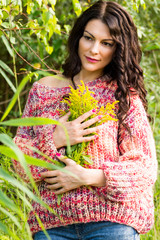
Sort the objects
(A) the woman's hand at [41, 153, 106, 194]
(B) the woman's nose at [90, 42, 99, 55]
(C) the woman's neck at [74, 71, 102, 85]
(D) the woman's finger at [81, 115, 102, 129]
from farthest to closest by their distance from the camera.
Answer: (C) the woman's neck at [74, 71, 102, 85], (B) the woman's nose at [90, 42, 99, 55], (D) the woman's finger at [81, 115, 102, 129], (A) the woman's hand at [41, 153, 106, 194]

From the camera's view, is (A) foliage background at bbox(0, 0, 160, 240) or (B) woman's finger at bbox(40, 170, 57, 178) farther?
(A) foliage background at bbox(0, 0, 160, 240)

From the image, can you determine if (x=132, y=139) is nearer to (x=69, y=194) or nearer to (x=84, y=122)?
→ (x=84, y=122)

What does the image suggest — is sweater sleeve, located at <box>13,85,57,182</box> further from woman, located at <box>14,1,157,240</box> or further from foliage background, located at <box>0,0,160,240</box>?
foliage background, located at <box>0,0,160,240</box>

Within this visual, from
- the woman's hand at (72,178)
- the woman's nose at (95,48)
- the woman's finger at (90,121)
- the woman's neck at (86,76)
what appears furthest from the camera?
the woman's neck at (86,76)

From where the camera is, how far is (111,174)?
5.75 ft

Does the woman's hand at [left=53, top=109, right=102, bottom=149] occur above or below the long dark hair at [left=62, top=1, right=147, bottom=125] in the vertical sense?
below

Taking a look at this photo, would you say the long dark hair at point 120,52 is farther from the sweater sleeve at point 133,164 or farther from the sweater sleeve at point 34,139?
the sweater sleeve at point 34,139

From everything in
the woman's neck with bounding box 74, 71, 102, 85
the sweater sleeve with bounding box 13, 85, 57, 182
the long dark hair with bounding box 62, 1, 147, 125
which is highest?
the long dark hair with bounding box 62, 1, 147, 125

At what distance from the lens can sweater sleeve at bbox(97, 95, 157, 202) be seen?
1.75 meters

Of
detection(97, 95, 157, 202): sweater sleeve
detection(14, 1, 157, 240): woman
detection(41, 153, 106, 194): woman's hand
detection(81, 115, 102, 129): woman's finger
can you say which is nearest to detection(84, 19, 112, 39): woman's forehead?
detection(14, 1, 157, 240): woman

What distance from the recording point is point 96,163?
1841mm

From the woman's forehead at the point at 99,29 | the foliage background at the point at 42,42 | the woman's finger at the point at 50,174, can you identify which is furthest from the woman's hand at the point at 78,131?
the woman's forehead at the point at 99,29

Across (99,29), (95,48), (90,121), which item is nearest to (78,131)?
(90,121)

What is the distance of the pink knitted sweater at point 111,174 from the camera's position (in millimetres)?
1766
